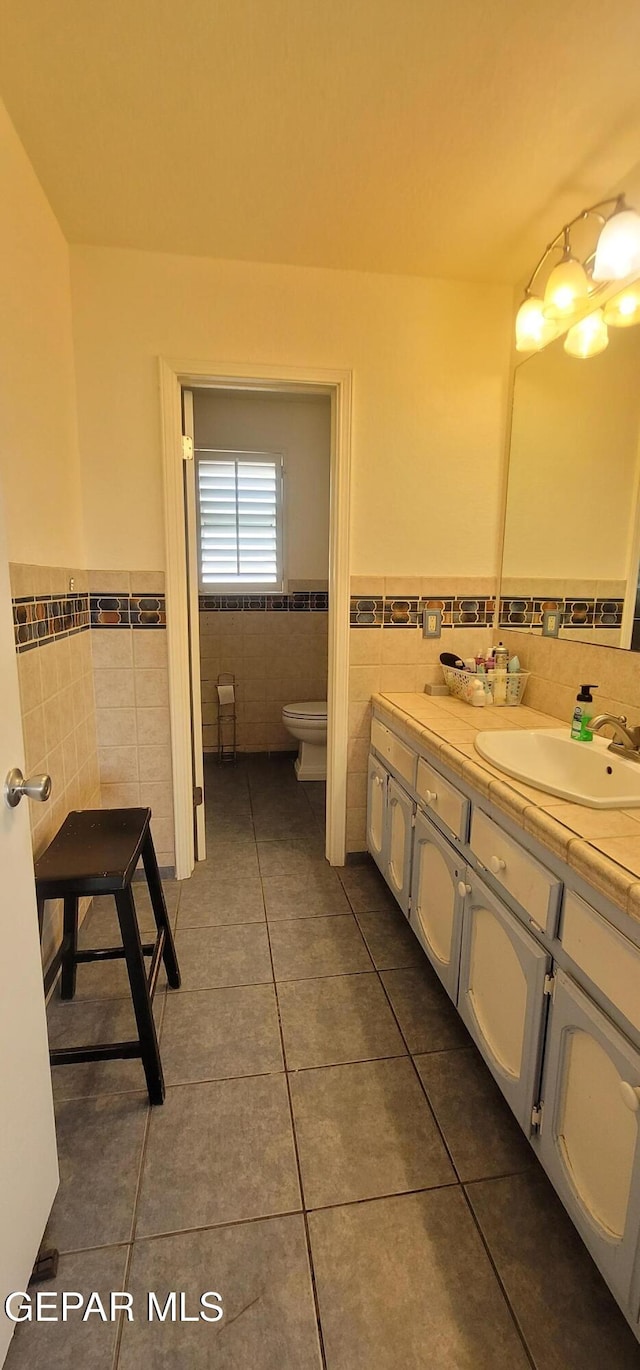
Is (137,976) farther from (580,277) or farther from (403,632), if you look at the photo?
(580,277)

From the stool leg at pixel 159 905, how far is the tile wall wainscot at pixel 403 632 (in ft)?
3.16

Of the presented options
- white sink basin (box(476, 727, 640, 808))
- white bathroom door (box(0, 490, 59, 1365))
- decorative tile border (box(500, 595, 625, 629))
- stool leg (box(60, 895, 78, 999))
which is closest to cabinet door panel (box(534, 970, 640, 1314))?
white sink basin (box(476, 727, 640, 808))

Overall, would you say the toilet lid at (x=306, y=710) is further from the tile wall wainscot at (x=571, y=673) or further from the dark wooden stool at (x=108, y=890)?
the dark wooden stool at (x=108, y=890)

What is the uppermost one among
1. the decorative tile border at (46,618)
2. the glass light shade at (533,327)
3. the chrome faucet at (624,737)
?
the glass light shade at (533,327)

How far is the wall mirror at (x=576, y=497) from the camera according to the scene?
157cm

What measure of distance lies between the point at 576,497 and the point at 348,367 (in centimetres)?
96

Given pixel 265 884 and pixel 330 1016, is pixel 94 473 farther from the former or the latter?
pixel 330 1016

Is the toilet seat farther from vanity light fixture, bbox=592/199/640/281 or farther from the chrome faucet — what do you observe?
vanity light fixture, bbox=592/199/640/281

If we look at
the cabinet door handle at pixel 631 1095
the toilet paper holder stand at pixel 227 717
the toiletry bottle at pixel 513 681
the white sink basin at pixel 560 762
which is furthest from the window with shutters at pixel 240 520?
the cabinet door handle at pixel 631 1095

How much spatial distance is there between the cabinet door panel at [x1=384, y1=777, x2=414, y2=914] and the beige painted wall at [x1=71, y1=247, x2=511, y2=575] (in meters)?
0.89

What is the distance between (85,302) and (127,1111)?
242 cm

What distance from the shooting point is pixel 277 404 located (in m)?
3.49

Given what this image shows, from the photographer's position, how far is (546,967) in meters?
1.06

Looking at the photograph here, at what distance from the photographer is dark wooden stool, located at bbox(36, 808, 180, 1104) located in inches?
51.2
